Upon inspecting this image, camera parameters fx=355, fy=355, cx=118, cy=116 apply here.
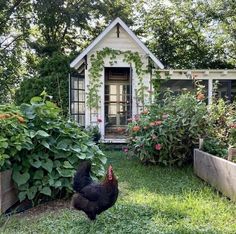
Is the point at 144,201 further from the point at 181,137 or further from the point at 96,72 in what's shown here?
the point at 96,72

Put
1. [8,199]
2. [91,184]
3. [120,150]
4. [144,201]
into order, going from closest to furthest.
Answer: [91,184] → [8,199] → [144,201] → [120,150]

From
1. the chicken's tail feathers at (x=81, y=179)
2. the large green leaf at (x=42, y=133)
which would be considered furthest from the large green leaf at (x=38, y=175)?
the chicken's tail feathers at (x=81, y=179)

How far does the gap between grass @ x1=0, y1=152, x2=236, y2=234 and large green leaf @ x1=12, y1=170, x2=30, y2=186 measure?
454mm

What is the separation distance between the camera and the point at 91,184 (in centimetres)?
374

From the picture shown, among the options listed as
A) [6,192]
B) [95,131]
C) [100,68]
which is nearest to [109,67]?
[100,68]

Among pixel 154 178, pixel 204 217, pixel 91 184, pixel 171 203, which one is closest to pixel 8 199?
pixel 91 184

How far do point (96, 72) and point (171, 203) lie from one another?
242 inches

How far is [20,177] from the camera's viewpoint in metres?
4.27

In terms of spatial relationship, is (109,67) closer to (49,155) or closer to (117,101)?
(117,101)

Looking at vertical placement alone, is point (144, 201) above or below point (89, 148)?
below

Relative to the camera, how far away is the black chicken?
3.58 meters

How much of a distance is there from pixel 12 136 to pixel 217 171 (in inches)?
113

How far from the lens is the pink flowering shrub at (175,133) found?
6664 mm

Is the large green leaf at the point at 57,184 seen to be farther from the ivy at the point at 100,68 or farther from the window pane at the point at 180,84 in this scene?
the window pane at the point at 180,84
